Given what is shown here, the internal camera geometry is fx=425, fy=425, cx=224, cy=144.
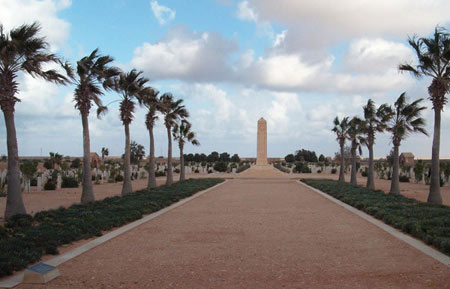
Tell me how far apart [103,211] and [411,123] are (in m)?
14.9

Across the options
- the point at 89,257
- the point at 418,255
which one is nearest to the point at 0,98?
the point at 89,257

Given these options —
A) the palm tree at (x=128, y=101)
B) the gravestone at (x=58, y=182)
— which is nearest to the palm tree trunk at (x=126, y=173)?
the palm tree at (x=128, y=101)

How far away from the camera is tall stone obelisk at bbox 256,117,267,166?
48.8 m

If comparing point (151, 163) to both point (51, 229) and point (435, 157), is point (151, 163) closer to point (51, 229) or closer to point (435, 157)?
point (435, 157)

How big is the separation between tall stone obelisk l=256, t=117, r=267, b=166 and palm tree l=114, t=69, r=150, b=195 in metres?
28.6

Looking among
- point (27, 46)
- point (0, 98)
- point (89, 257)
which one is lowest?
point (89, 257)

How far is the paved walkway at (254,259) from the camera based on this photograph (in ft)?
19.6

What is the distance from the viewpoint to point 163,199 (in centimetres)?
1720

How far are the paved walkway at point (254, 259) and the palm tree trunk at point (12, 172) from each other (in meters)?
3.79

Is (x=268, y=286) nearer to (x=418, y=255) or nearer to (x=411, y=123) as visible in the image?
(x=418, y=255)

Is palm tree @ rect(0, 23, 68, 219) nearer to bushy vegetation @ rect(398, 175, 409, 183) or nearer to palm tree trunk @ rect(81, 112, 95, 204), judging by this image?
palm tree trunk @ rect(81, 112, 95, 204)

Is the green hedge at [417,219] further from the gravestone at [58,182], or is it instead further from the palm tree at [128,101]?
the gravestone at [58,182]

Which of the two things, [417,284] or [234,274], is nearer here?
[417,284]

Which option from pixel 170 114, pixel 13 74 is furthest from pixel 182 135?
pixel 13 74
